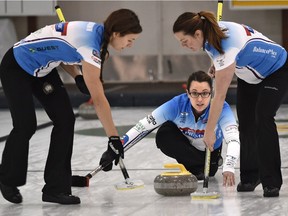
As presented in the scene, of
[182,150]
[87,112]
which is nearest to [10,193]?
[182,150]

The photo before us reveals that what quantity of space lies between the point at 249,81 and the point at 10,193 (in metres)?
1.30

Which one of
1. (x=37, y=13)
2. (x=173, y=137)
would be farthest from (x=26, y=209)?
(x=37, y=13)

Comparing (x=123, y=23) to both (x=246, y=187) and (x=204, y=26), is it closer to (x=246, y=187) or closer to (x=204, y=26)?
(x=204, y=26)

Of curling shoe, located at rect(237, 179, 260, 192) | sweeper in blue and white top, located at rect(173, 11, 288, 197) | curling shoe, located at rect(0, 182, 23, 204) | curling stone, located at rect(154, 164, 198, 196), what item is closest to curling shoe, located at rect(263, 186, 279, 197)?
sweeper in blue and white top, located at rect(173, 11, 288, 197)

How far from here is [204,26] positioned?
403cm

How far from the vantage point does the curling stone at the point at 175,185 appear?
14.4ft

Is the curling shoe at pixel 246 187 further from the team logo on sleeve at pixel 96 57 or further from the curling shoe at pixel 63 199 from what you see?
the team logo on sleeve at pixel 96 57

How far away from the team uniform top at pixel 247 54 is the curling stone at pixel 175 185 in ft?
1.89

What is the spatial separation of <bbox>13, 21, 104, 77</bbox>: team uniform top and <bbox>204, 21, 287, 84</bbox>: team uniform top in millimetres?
537

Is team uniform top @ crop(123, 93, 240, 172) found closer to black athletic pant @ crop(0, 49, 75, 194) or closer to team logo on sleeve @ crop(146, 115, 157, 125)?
team logo on sleeve @ crop(146, 115, 157, 125)

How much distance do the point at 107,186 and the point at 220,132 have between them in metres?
0.71

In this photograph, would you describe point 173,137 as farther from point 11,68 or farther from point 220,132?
point 11,68

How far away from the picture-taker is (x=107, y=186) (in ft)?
15.7

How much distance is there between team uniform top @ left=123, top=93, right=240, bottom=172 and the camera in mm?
4754
